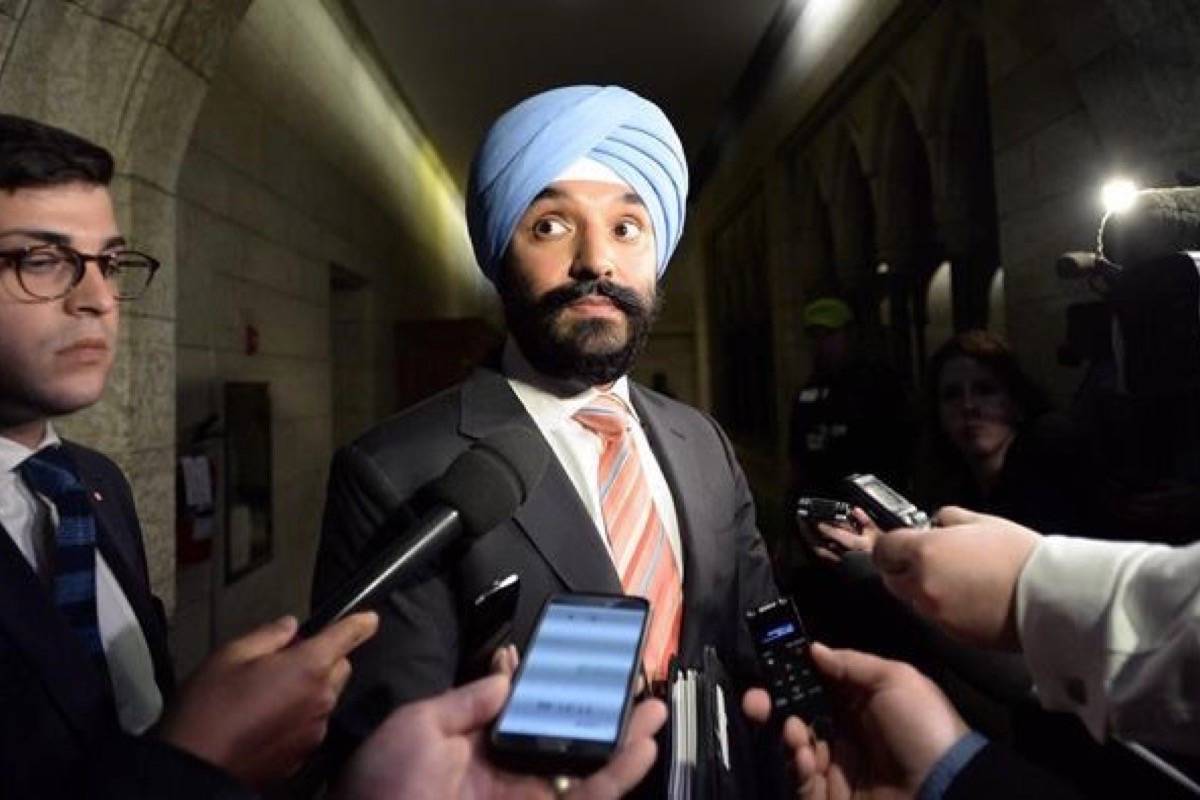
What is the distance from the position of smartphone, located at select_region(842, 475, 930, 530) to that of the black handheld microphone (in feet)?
1.22

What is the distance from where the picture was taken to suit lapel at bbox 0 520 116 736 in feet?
2.70

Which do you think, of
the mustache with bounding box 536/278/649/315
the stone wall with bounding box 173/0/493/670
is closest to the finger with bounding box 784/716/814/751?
the mustache with bounding box 536/278/649/315

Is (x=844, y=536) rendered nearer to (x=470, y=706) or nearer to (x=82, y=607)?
(x=470, y=706)

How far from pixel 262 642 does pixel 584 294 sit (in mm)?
659

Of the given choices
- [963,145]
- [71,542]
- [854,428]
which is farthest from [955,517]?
[963,145]

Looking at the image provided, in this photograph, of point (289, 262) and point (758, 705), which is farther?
point (289, 262)

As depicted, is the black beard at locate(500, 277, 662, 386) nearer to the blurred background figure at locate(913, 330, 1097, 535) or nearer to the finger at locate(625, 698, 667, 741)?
the finger at locate(625, 698, 667, 741)

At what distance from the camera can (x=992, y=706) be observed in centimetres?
243

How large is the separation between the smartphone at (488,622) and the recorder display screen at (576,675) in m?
0.04

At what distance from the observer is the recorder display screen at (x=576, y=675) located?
55 cm

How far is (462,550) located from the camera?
0.97m

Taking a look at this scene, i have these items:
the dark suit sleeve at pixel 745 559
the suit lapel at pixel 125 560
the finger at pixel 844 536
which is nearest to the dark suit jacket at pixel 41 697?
the suit lapel at pixel 125 560

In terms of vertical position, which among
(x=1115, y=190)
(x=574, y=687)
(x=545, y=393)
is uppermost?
(x=1115, y=190)

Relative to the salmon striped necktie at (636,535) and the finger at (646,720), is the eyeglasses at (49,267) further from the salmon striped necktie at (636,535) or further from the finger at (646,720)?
the finger at (646,720)
